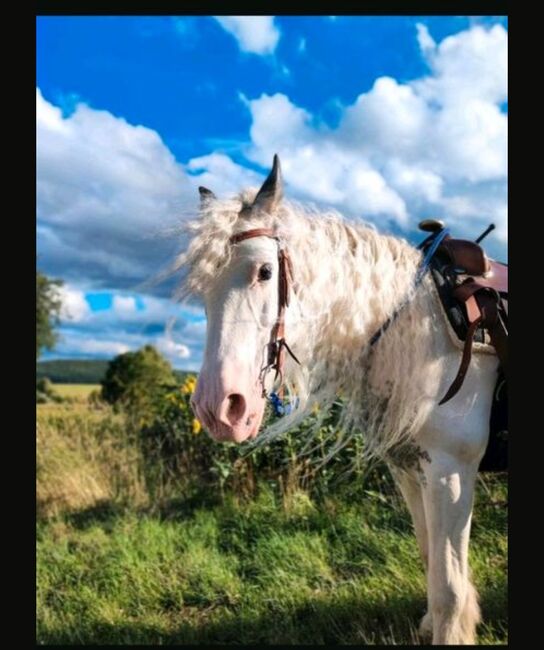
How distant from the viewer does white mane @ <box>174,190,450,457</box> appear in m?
2.46

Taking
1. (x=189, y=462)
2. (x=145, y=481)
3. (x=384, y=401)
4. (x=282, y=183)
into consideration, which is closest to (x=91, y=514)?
(x=145, y=481)

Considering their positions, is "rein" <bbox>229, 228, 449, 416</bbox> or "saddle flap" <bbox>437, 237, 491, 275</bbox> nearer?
"rein" <bbox>229, 228, 449, 416</bbox>

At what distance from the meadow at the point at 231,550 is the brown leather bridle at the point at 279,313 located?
5.87 ft

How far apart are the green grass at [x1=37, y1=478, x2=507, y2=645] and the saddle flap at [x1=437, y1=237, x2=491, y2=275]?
6.04 feet

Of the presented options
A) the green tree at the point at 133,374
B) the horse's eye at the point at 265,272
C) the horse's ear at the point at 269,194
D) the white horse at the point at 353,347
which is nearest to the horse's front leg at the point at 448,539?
the white horse at the point at 353,347

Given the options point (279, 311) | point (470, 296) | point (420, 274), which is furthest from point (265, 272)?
point (470, 296)

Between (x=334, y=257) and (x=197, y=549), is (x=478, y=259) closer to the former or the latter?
(x=334, y=257)

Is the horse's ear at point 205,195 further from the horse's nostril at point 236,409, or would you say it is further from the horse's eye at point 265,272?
the horse's nostril at point 236,409

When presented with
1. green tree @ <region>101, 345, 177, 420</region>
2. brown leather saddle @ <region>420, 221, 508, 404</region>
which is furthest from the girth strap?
green tree @ <region>101, 345, 177, 420</region>

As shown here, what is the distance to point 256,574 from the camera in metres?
4.16

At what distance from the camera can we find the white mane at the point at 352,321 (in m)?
2.46

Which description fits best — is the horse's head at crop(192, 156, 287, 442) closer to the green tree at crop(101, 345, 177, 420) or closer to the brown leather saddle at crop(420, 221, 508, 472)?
the brown leather saddle at crop(420, 221, 508, 472)

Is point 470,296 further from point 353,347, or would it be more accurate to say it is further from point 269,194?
point 269,194

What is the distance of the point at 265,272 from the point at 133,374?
857 centimetres
